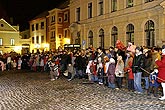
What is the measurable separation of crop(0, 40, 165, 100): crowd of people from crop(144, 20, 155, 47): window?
257 inches

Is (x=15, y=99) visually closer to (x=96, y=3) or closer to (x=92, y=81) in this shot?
(x=92, y=81)

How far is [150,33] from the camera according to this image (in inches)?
989

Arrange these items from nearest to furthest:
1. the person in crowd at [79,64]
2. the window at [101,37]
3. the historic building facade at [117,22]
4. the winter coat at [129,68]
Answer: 1. the winter coat at [129,68]
2. the person in crowd at [79,64]
3. the historic building facade at [117,22]
4. the window at [101,37]

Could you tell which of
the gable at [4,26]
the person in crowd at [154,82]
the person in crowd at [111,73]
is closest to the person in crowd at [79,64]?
the person in crowd at [111,73]

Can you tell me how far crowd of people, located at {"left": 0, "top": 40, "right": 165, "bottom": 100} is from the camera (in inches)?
518

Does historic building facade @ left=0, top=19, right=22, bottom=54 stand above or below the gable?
below

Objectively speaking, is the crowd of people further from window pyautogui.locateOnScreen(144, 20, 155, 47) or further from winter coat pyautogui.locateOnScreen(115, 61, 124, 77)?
window pyautogui.locateOnScreen(144, 20, 155, 47)

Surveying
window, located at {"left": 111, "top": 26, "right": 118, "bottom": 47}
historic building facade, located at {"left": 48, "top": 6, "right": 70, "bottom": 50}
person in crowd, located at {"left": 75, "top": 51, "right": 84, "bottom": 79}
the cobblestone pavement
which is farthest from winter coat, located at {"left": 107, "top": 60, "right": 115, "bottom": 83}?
historic building facade, located at {"left": 48, "top": 6, "right": 70, "bottom": 50}

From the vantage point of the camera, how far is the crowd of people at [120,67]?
518 inches

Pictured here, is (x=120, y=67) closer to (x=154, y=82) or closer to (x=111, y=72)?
(x=111, y=72)

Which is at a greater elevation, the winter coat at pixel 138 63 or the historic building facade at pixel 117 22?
the historic building facade at pixel 117 22

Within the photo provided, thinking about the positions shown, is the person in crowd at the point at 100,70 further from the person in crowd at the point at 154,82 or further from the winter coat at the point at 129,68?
the person in crowd at the point at 154,82

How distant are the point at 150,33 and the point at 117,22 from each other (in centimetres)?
538

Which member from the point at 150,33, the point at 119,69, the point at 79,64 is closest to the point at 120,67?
the point at 119,69
